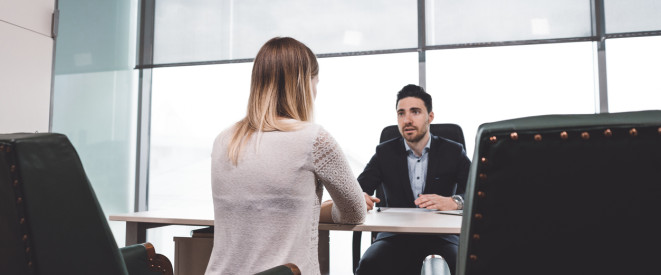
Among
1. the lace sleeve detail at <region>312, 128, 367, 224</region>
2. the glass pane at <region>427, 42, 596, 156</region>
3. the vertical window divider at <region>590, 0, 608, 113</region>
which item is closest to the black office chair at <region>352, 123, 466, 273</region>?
the glass pane at <region>427, 42, 596, 156</region>

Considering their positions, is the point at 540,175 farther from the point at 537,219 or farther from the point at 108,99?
the point at 108,99

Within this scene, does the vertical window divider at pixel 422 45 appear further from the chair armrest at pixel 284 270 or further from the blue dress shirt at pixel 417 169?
the chair armrest at pixel 284 270

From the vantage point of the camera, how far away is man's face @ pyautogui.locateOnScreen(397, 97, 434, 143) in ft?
9.22

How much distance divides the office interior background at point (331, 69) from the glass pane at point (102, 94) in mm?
12

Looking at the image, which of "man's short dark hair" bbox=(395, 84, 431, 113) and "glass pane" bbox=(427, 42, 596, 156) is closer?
"man's short dark hair" bbox=(395, 84, 431, 113)

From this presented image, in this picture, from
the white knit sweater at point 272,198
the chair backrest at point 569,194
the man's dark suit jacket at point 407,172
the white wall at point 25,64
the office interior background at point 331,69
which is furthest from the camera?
the office interior background at point 331,69

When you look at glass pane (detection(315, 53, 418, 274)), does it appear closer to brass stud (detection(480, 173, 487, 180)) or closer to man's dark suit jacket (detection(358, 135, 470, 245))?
man's dark suit jacket (detection(358, 135, 470, 245))

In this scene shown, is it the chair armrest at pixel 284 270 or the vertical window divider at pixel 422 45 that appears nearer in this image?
the chair armrest at pixel 284 270

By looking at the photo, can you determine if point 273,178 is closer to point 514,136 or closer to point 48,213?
point 48,213

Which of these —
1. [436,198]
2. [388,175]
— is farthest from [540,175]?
[388,175]

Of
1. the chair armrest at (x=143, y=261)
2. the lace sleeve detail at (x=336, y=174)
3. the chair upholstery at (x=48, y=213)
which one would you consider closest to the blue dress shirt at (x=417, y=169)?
the lace sleeve detail at (x=336, y=174)

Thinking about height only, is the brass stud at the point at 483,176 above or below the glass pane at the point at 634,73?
below

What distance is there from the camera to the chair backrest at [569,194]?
634 mm

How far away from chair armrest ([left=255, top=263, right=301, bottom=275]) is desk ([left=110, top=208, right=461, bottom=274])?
38cm
